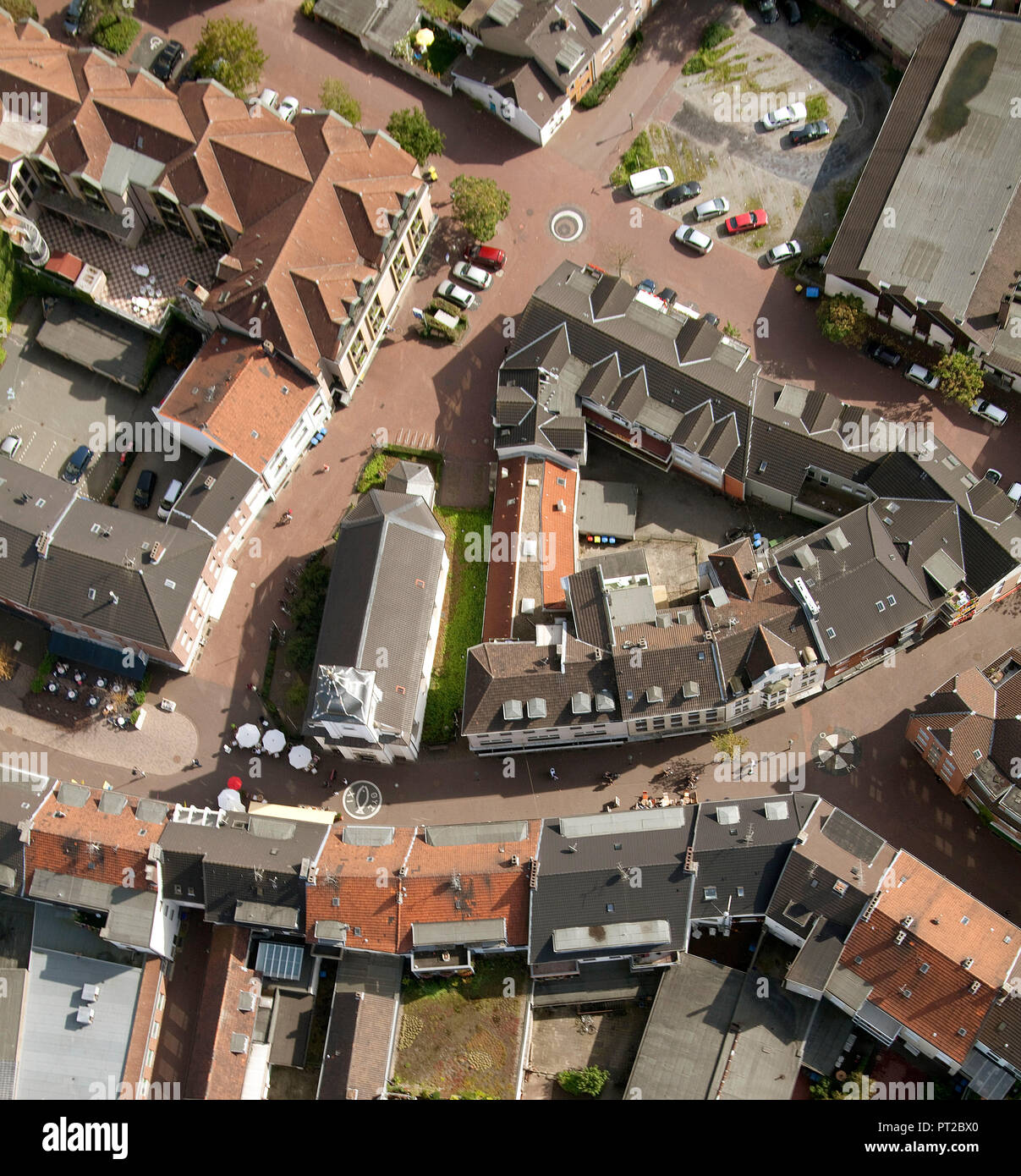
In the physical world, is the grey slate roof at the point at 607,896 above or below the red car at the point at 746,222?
below

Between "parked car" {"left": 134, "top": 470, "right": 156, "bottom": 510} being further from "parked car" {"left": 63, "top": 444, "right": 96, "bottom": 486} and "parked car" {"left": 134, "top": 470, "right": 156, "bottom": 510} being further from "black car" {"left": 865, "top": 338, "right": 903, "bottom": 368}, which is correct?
"black car" {"left": 865, "top": 338, "right": 903, "bottom": 368}

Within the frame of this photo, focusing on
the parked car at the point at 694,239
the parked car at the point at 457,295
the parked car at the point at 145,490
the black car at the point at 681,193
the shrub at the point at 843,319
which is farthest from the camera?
the black car at the point at 681,193

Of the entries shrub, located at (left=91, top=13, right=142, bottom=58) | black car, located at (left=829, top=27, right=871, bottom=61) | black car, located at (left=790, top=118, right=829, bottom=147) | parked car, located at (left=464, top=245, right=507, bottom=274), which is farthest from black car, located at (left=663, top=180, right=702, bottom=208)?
shrub, located at (left=91, top=13, right=142, bottom=58)

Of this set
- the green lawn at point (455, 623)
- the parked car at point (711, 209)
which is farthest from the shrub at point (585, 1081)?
the parked car at point (711, 209)

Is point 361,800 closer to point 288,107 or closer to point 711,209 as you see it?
point 711,209

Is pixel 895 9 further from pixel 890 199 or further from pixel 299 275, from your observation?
pixel 299 275

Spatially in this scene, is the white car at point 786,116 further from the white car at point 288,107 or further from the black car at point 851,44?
the white car at point 288,107

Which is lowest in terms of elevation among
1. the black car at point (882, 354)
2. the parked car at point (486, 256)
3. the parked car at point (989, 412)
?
the parked car at point (486, 256)
